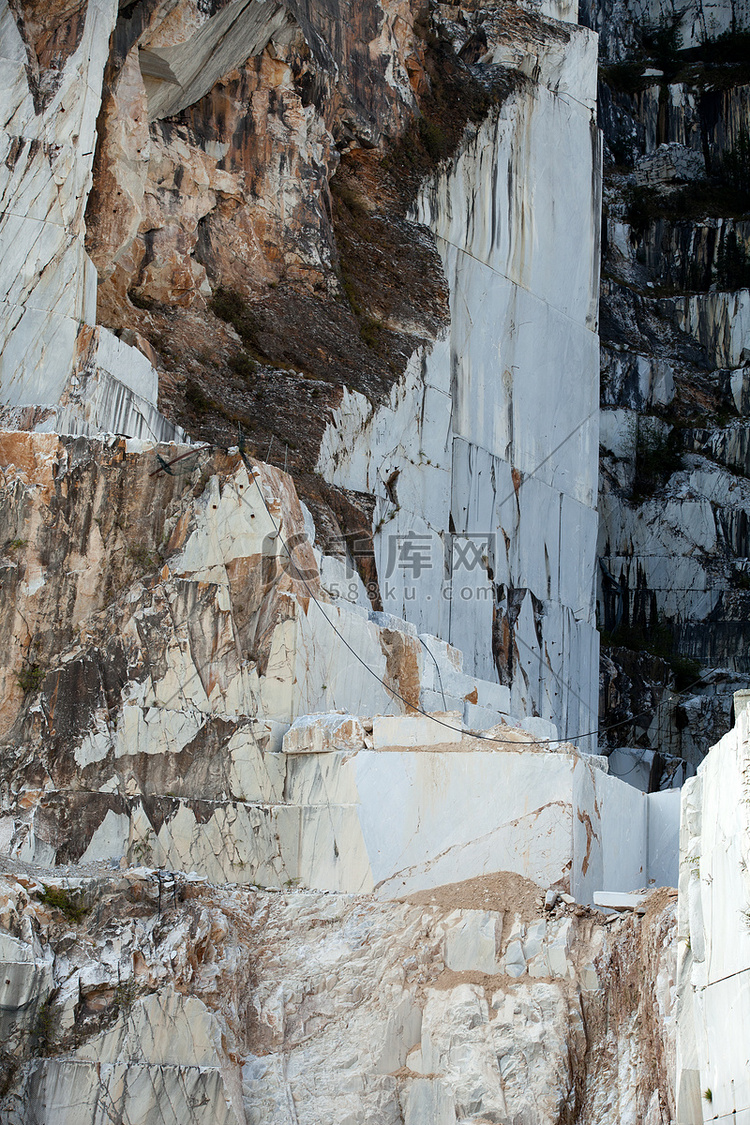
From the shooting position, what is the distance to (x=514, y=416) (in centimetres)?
2906

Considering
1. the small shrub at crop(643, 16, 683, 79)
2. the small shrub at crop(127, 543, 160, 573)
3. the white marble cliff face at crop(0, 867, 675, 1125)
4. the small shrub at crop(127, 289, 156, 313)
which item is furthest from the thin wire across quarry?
the small shrub at crop(643, 16, 683, 79)

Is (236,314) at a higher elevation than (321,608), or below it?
higher

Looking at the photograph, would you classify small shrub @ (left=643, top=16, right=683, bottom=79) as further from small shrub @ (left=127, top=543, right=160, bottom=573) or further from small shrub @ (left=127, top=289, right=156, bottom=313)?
small shrub @ (left=127, top=543, right=160, bottom=573)

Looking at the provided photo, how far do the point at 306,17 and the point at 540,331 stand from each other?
Result: 8.33 m

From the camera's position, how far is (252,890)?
14.4 metres

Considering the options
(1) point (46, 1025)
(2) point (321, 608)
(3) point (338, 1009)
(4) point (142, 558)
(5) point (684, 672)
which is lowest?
(1) point (46, 1025)

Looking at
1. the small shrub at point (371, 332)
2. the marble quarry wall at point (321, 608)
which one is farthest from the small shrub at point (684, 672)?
the small shrub at point (371, 332)

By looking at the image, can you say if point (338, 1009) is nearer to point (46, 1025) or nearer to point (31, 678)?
point (46, 1025)

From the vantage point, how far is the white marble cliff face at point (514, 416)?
2555cm

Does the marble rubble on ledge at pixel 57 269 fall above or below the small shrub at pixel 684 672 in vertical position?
above

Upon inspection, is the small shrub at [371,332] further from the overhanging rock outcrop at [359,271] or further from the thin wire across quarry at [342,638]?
the thin wire across quarry at [342,638]

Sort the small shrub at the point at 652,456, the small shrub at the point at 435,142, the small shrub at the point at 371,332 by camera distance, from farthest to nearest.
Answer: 1. the small shrub at the point at 652,456
2. the small shrub at the point at 435,142
3. the small shrub at the point at 371,332

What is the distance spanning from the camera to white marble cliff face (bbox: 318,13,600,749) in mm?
25547

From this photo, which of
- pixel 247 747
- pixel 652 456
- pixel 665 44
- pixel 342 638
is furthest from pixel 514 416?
pixel 665 44
